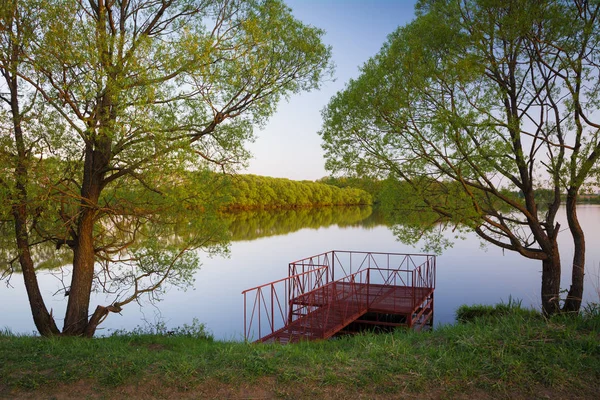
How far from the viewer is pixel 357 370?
18.2 ft

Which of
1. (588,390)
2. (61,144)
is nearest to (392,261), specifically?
(61,144)

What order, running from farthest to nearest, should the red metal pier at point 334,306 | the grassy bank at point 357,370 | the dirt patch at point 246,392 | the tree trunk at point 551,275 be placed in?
1. the tree trunk at point 551,275
2. the red metal pier at point 334,306
3. the grassy bank at point 357,370
4. the dirt patch at point 246,392

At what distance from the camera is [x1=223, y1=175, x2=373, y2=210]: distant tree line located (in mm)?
67875

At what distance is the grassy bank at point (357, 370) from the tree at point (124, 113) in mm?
3552

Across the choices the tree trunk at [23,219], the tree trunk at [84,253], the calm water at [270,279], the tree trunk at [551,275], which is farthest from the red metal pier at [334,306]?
the tree trunk at [23,219]

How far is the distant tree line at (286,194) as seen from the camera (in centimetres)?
6788

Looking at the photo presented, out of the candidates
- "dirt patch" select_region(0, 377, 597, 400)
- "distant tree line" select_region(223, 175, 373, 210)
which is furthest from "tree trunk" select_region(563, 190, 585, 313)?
"distant tree line" select_region(223, 175, 373, 210)

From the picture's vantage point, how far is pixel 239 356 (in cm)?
605

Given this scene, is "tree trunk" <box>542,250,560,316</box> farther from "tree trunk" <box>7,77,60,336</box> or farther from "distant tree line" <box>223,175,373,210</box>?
"distant tree line" <box>223,175,373,210</box>

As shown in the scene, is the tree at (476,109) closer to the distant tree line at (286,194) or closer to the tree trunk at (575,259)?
the tree trunk at (575,259)

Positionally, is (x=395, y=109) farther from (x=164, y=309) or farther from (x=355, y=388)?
(x=164, y=309)

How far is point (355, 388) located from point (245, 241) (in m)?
34.2

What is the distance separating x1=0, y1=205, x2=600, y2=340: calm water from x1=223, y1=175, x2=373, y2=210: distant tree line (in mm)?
21383

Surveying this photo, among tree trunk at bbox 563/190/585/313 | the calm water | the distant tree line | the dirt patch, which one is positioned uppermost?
the distant tree line
